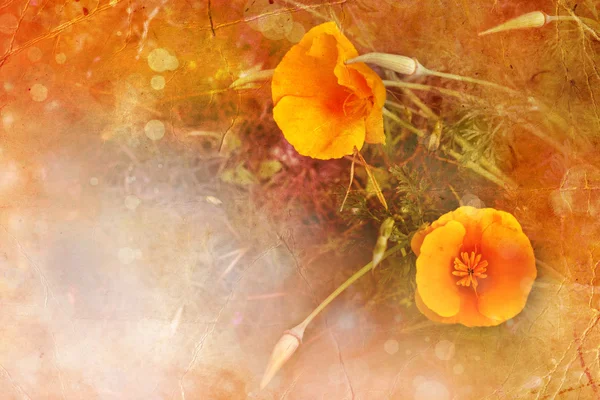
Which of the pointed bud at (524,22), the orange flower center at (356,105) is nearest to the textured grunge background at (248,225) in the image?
the pointed bud at (524,22)

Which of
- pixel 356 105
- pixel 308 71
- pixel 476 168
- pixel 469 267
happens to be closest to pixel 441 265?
pixel 469 267

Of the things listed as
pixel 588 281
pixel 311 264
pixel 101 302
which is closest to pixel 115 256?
pixel 101 302

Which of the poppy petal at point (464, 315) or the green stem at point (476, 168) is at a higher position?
the green stem at point (476, 168)

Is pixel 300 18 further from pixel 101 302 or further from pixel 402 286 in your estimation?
pixel 101 302

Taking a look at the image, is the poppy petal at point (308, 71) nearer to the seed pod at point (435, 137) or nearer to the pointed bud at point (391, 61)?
the pointed bud at point (391, 61)

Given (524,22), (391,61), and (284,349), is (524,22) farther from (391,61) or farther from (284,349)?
(284,349)
